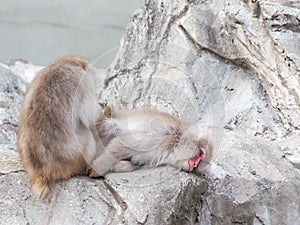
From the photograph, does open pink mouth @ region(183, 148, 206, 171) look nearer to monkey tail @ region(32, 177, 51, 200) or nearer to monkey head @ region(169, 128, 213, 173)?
monkey head @ region(169, 128, 213, 173)

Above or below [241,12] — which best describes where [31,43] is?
below

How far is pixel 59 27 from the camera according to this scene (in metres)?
8.77

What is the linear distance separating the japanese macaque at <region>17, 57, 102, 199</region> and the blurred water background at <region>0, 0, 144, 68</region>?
4825mm

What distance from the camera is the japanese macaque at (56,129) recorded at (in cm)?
341

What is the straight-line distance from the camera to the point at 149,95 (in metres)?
5.48

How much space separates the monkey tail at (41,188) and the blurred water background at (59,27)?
5.04m

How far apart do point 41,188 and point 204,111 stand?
2124 mm

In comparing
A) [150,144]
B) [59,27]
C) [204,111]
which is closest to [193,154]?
[150,144]

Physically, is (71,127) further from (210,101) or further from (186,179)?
(210,101)

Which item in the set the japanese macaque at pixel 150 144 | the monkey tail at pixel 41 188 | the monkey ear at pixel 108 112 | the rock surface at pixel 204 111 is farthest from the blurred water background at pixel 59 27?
the monkey tail at pixel 41 188

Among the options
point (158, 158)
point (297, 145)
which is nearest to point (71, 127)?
point (158, 158)

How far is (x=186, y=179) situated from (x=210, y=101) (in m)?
2.02

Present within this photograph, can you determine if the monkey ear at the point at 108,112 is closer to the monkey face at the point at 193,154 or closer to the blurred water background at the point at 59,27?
the monkey face at the point at 193,154

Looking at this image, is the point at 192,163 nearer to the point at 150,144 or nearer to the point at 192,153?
the point at 192,153
